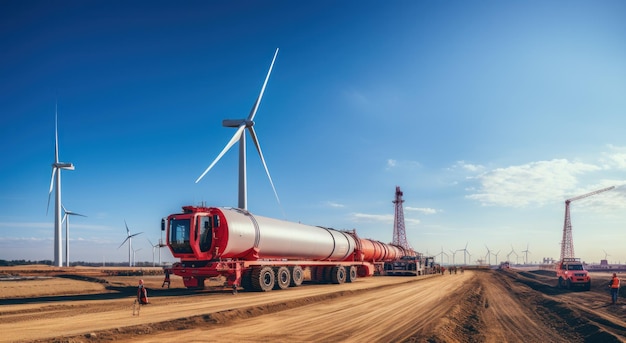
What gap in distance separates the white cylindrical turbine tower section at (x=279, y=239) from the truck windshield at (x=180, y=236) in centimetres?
221

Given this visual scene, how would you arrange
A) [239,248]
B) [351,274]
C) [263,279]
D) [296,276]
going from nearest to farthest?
[239,248] → [263,279] → [296,276] → [351,274]

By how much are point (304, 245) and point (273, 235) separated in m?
4.72

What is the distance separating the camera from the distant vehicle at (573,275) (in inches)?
1528

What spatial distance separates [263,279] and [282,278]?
9.20 ft

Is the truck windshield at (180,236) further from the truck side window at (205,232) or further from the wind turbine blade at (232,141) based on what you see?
the wind turbine blade at (232,141)

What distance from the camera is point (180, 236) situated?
90.8 feet

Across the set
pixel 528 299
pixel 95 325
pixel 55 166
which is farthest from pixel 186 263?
pixel 55 166

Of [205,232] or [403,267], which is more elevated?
[205,232]

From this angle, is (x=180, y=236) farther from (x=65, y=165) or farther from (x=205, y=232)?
(x=65, y=165)

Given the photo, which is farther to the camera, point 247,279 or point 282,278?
point 282,278

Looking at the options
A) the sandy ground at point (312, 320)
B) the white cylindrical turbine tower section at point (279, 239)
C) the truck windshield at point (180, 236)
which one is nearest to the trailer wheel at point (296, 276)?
the white cylindrical turbine tower section at point (279, 239)

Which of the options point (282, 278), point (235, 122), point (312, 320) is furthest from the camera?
point (235, 122)

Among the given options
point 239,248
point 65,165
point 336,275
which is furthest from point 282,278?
point 65,165

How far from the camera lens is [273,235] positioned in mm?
32031
